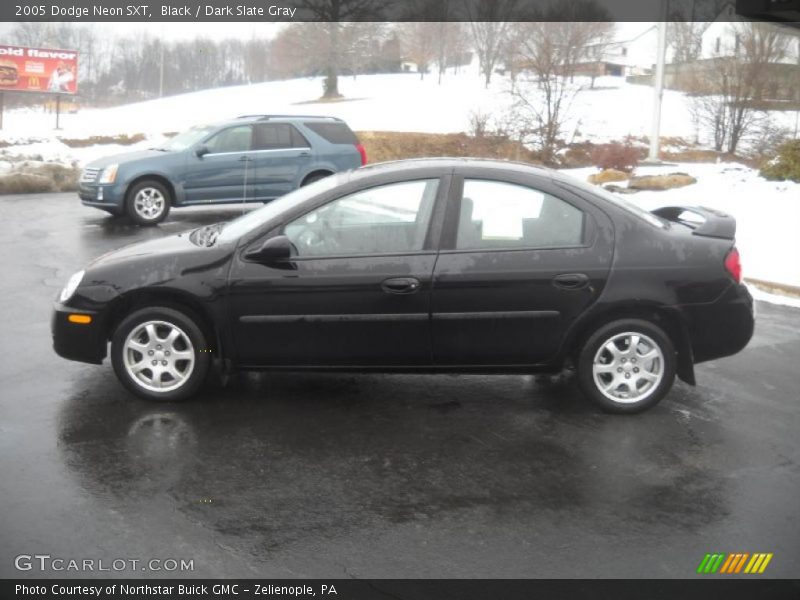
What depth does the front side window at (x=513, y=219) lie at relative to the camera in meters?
5.88

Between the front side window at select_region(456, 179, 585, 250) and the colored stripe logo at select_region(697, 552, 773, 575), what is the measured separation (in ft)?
7.55

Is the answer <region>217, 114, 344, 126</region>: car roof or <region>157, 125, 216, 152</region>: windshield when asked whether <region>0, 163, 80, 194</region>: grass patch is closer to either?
<region>157, 125, 216, 152</region>: windshield

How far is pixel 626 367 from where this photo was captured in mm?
5910

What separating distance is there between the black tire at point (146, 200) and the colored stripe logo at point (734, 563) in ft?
37.6

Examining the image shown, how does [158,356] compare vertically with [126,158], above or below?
below

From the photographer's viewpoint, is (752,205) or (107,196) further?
(752,205)

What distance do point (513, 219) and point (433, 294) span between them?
0.73 m

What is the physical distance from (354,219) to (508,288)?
1.07 metres

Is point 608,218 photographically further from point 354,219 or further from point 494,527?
point 494,527

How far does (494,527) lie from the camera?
4.37 meters

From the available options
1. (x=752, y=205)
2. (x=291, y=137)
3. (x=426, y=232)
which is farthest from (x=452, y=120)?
(x=426, y=232)

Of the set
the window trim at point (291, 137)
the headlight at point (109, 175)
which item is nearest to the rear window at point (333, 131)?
the window trim at point (291, 137)

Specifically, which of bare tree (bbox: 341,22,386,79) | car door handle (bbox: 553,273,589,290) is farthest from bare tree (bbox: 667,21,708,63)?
car door handle (bbox: 553,273,589,290)

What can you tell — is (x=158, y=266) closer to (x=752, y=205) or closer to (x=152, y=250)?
(x=152, y=250)
